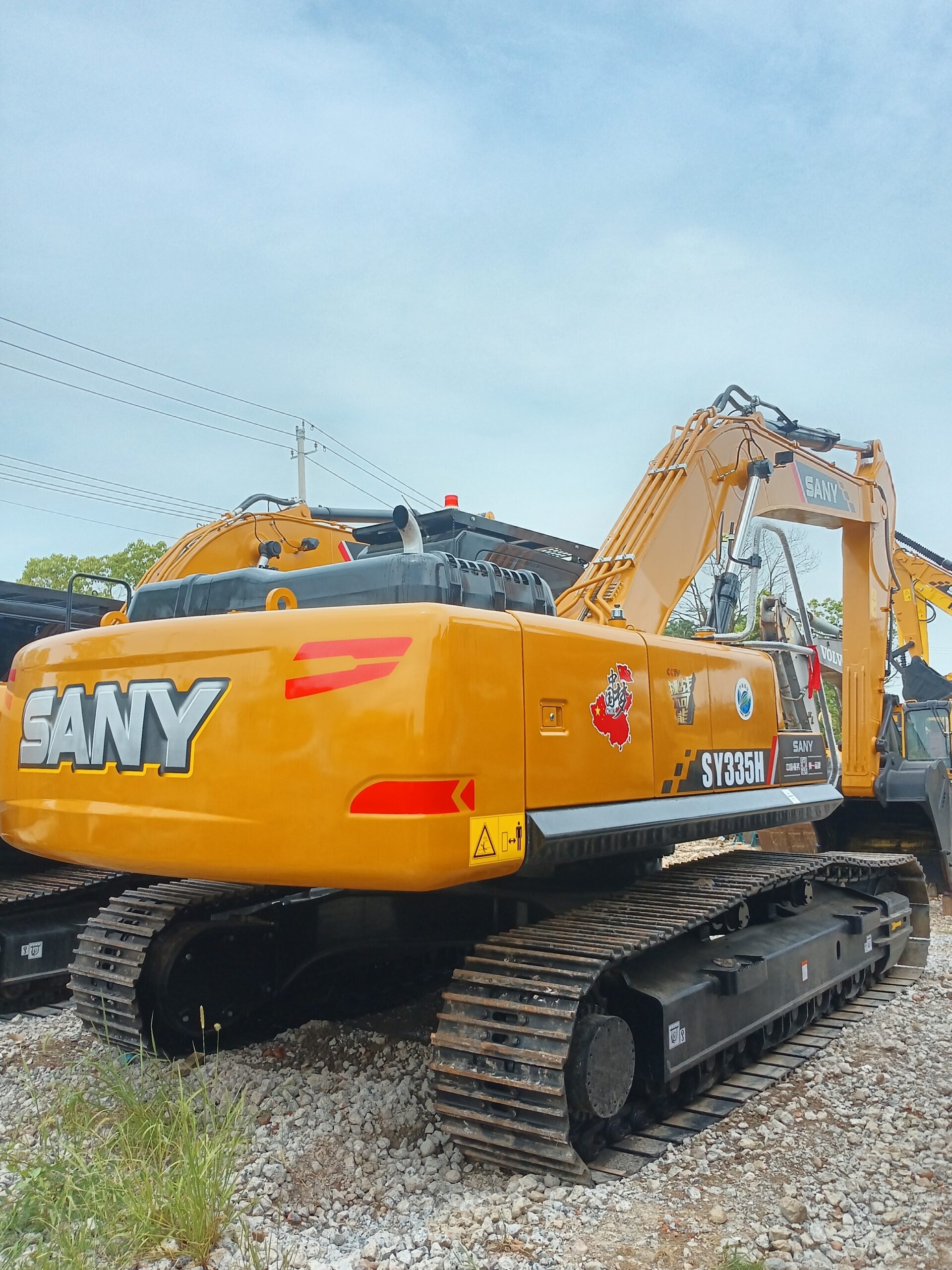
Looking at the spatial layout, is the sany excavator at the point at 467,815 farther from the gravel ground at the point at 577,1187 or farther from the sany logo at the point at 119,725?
the gravel ground at the point at 577,1187

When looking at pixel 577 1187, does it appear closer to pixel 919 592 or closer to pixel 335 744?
pixel 335 744

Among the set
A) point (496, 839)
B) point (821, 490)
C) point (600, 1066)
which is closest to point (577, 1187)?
point (600, 1066)

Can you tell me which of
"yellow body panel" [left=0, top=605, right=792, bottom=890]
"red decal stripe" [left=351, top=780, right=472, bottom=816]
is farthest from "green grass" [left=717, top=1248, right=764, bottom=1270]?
"red decal stripe" [left=351, top=780, right=472, bottom=816]

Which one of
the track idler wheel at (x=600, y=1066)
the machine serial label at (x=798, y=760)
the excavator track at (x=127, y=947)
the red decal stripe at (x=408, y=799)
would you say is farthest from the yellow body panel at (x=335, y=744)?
the machine serial label at (x=798, y=760)

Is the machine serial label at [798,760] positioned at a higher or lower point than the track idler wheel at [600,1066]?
higher

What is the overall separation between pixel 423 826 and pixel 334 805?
11.4 inches

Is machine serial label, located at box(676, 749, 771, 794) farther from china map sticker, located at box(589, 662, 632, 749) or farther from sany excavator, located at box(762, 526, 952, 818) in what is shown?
sany excavator, located at box(762, 526, 952, 818)

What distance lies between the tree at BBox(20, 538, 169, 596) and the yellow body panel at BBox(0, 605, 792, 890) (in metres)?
25.4

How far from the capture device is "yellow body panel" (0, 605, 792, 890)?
3172 millimetres

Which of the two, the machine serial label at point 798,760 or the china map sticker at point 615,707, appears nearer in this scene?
the china map sticker at point 615,707

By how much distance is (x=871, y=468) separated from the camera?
344 inches

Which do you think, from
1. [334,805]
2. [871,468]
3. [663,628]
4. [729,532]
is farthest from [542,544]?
[871,468]

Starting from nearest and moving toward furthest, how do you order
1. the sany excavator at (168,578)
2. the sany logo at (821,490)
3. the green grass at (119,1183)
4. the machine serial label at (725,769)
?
the green grass at (119,1183) → the machine serial label at (725,769) → the sany excavator at (168,578) → the sany logo at (821,490)

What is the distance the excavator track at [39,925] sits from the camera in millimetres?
5844
